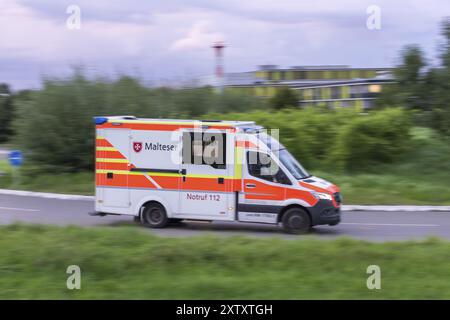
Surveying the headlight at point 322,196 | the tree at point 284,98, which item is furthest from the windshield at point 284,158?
the tree at point 284,98

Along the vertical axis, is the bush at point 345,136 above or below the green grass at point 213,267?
above

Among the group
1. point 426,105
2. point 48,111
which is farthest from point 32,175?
point 426,105

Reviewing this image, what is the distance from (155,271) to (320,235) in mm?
6601

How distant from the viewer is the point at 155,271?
833 cm

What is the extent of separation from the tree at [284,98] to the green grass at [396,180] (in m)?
30.3

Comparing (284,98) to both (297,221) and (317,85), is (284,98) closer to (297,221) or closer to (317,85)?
(317,85)

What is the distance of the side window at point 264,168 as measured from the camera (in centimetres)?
1438

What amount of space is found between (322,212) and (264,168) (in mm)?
1648

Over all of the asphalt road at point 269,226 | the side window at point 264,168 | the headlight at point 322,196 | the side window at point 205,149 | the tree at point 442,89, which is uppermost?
the tree at point 442,89

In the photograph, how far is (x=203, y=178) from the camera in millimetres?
14617

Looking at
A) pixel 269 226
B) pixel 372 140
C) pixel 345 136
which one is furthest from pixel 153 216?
pixel 372 140

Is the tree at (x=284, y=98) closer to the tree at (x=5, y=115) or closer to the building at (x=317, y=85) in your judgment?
the building at (x=317, y=85)
